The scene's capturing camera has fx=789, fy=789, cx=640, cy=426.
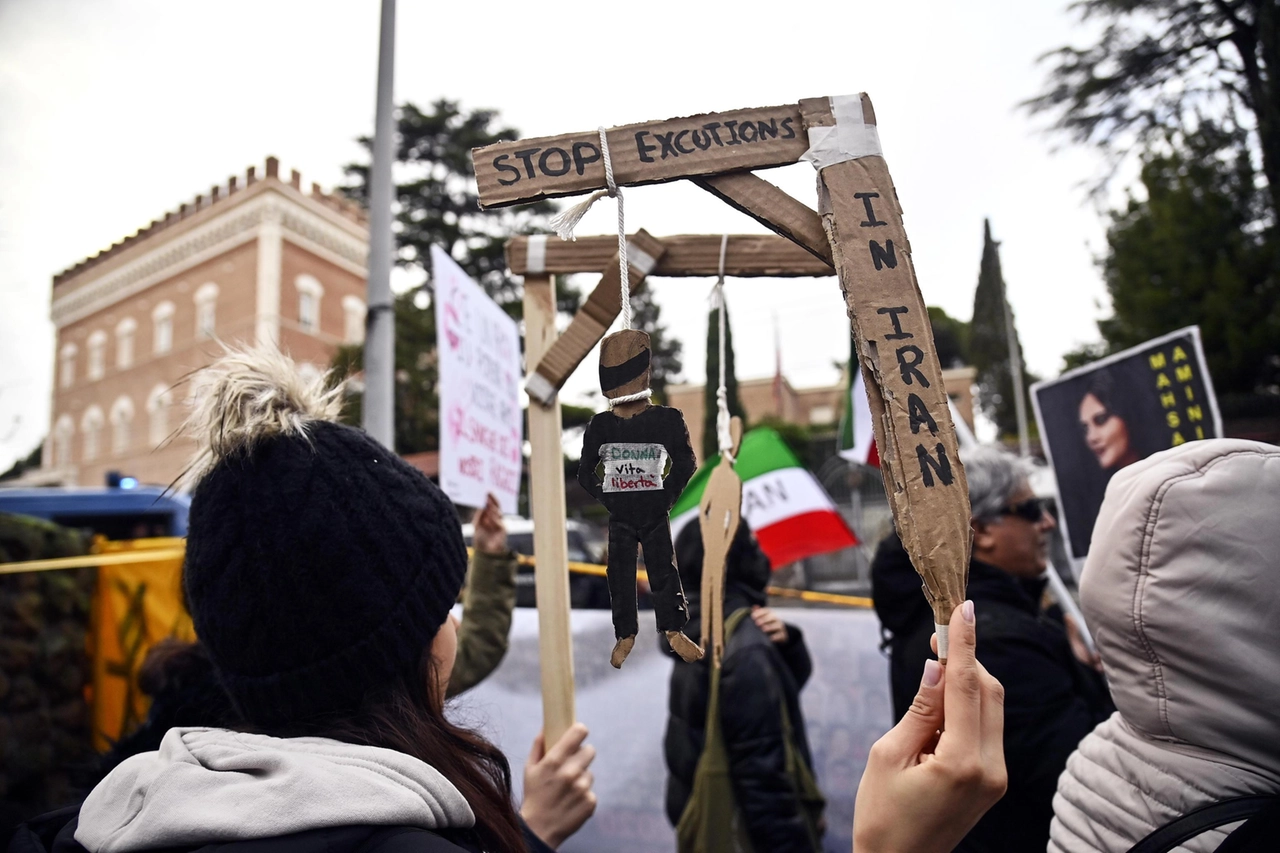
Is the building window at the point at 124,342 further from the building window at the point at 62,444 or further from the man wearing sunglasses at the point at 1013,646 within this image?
the man wearing sunglasses at the point at 1013,646

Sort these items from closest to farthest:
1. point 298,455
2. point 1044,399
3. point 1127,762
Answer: point 298,455 → point 1127,762 → point 1044,399

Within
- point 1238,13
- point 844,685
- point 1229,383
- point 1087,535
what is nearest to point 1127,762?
point 1087,535

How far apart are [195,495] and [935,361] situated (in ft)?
3.05

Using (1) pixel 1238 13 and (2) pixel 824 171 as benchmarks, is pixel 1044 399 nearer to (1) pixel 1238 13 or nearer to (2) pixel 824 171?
(2) pixel 824 171

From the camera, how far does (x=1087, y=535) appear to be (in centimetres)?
261

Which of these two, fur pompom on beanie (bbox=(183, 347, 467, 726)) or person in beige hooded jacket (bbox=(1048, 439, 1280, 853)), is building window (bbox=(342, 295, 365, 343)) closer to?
fur pompom on beanie (bbox=(183, 347, 467, 726))

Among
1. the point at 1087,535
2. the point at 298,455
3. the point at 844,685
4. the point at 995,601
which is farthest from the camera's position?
the point at 844,685

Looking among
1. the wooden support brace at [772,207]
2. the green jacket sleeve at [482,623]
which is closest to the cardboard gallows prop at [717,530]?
the wooden support brace at [772,207]

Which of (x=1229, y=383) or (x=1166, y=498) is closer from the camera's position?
(x=1166, y=498)

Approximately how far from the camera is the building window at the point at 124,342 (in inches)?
955

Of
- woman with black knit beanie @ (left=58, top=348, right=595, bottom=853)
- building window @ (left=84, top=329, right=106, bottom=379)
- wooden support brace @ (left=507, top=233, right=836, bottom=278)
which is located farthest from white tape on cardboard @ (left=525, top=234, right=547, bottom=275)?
building window @ (left=84, top=329, right=106, bottom=379)

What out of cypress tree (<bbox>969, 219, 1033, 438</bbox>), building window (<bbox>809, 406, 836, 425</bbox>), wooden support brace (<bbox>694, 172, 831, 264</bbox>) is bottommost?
wooden support brace (<bbox>694, 172, 831, 264</bbox>)

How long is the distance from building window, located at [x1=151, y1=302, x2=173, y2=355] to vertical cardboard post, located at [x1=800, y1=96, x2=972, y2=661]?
1037 inches

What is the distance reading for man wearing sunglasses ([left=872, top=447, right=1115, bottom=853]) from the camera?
1.64 meters
